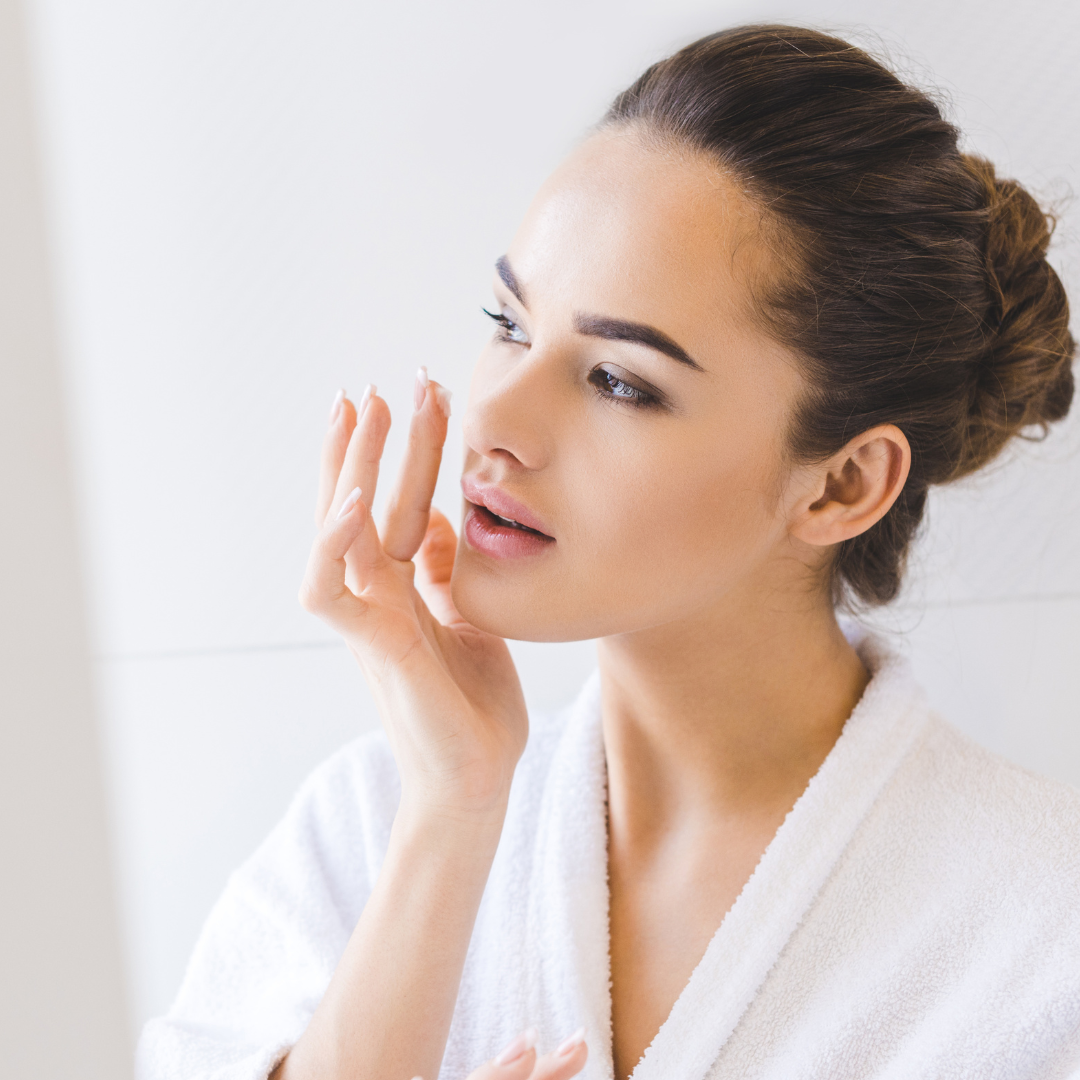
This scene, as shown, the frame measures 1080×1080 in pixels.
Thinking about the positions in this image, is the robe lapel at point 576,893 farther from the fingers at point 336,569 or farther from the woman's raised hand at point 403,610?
the fingers at point 336,569

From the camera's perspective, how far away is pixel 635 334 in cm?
84

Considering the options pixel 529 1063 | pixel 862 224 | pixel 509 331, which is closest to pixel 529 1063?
pixel 529 1063

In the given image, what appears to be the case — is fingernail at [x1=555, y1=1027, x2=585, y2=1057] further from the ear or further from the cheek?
the ear

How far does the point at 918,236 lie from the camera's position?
90cm

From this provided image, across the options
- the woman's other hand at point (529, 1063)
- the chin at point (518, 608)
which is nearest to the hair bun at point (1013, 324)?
the chin at point (518, 608)

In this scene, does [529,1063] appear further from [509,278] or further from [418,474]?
[509,278]

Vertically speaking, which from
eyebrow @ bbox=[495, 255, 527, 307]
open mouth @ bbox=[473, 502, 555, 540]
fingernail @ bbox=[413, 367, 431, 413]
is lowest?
open mouth @ bbox=[473, 502, 555, 540]

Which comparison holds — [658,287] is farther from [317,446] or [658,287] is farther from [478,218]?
[317,446]

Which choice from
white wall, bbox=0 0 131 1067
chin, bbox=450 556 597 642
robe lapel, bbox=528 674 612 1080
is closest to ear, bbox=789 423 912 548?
chin, bbox=450 556 597 642

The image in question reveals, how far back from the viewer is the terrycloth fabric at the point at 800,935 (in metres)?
0.88

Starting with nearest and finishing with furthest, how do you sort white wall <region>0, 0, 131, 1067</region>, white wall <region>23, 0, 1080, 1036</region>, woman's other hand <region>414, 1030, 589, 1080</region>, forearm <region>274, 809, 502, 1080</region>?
white wall <region>0, 0, 131, 1067</region> < woman's other hand <region>414, 1030, 589, 1080</region> < forearm <region>274, 809, 502, 1080</region> < white wall <region>23, 0, 1080, 1036</region>

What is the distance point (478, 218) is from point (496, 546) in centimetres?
47

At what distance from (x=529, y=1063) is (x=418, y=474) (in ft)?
1.62

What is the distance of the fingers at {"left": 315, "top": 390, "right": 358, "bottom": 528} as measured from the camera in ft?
3.10
